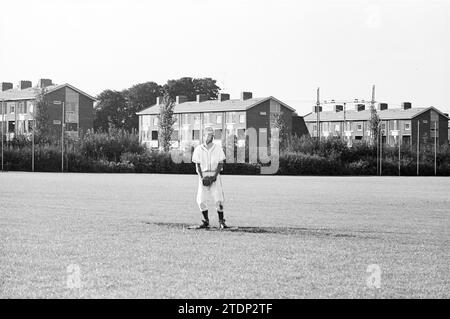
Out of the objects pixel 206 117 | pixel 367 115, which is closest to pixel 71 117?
pixel 206 117

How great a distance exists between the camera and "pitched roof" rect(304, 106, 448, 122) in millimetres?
129500

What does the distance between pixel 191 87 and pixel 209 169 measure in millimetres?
119697

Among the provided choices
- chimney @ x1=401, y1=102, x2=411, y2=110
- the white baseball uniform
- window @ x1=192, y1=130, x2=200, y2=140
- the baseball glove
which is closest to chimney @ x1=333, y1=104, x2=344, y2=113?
chimney @ x1=401, y1=102, x2=411, y2=110

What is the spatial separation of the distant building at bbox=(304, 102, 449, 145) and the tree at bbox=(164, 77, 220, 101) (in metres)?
20.3

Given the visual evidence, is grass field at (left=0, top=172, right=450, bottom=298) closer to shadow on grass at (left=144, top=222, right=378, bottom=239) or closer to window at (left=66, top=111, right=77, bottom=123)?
shadow on grass at (left=144, top=222, right=378, bottom=239)

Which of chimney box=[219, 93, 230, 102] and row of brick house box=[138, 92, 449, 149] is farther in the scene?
chimney box=[219, 93, 230, 102]

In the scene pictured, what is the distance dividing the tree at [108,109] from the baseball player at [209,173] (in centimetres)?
10890

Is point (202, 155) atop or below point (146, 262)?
atop

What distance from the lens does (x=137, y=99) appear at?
13450 centimetres

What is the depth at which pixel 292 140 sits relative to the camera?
87.1 m

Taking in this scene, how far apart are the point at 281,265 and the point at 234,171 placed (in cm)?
6663

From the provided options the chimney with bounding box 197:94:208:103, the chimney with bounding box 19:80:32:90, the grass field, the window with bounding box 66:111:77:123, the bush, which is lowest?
the grass field
